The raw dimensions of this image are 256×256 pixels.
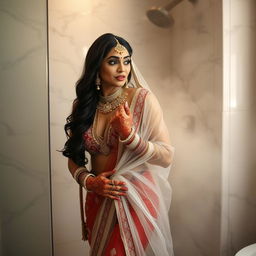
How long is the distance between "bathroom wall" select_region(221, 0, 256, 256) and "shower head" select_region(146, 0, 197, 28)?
210 millimetres

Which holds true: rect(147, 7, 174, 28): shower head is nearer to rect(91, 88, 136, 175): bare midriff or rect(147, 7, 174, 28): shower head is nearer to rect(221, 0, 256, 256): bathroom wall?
rect(221, 0, 256, 256): bathroom wall

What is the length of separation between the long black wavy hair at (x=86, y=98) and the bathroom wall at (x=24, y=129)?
109 millimetres

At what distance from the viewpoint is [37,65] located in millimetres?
830

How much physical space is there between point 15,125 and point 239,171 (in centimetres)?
89

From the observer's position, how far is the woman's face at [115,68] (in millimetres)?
855

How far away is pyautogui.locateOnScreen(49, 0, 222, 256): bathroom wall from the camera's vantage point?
104 cm

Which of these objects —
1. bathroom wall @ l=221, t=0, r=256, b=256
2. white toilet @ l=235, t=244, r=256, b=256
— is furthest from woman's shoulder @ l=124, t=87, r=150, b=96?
white toilet @ l=235, t=244, r=256, b=256

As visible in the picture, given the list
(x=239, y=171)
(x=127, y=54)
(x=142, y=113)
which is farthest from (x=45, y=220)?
(x=239, y=171)

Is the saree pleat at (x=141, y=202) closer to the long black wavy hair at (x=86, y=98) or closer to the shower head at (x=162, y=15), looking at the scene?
the long black wavy hair at (x=86, y=98)

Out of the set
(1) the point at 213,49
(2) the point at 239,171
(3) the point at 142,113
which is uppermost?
(1) the point at 213,49

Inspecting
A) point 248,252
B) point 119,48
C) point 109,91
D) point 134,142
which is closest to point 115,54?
point 119,48

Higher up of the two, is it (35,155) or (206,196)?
(35,155)

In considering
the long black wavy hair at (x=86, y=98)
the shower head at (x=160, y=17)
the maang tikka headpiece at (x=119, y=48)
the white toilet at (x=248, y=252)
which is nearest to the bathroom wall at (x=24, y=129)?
the long black wavy hair at (x=86, y=98)

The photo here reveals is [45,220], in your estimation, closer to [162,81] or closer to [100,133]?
[100,133]
